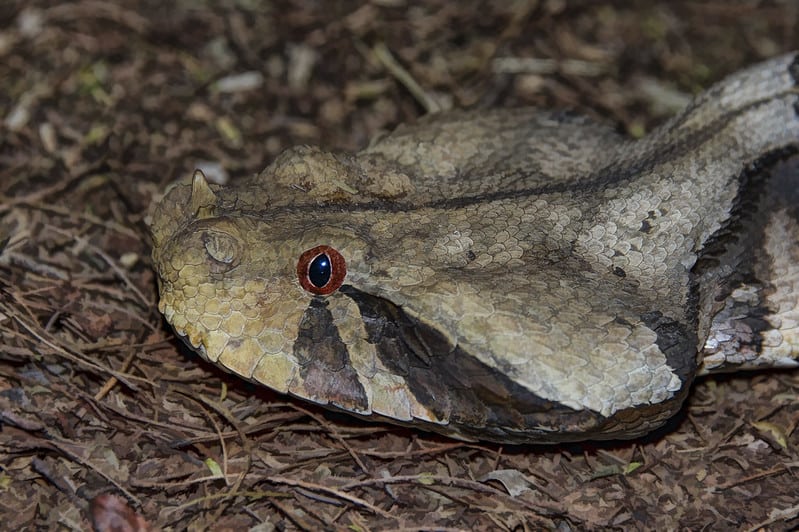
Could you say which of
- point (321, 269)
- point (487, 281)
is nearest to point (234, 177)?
point (321, 269)

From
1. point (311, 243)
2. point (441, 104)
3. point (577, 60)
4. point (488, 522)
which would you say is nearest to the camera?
point (311, 243)

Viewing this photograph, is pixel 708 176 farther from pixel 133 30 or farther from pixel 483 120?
pixel 133 30

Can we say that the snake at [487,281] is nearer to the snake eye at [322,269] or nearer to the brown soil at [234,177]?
the snake eye at [322,269]

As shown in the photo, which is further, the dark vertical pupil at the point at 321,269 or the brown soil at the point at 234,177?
the brown soil at the point at 234,177

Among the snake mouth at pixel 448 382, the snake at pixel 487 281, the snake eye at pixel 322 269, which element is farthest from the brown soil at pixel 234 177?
the snake eye at pixel 322 269

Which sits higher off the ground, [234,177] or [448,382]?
[448,382]

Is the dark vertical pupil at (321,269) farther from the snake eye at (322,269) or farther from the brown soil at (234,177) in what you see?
the brown soil at (234,177)

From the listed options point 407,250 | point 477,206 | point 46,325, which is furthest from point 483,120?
point 46,325

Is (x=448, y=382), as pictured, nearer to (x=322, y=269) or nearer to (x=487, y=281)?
(x=487, y=281)
